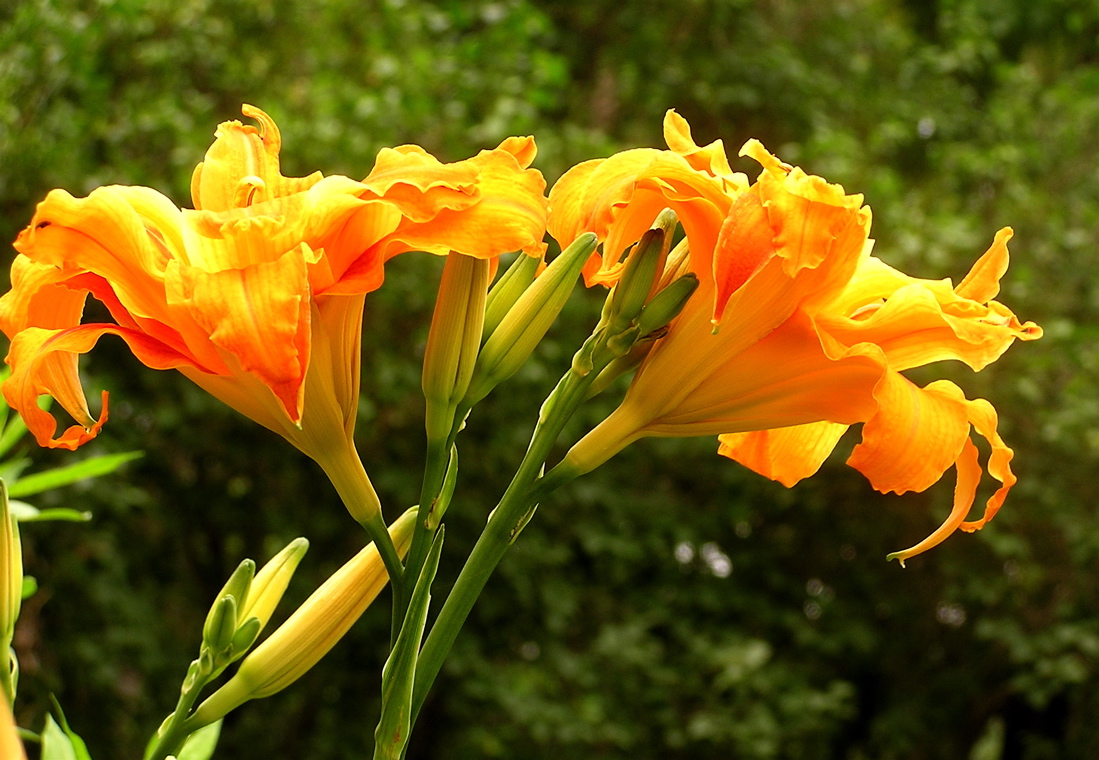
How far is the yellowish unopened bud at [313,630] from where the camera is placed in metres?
0.71

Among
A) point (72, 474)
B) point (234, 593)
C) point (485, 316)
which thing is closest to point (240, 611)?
point (234, 593)

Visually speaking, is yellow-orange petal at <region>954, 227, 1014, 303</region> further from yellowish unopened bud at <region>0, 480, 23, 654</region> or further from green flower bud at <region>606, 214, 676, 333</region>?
yellowish unopened bud at <region>0, 480, 23, 654</region>

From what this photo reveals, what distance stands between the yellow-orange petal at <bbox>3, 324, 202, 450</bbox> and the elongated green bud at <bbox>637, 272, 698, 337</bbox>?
26 centimetres

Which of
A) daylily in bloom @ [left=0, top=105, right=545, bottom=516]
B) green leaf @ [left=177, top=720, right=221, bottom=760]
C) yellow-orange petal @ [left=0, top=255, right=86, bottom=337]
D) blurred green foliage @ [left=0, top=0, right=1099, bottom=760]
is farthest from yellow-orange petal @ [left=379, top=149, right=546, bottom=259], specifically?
blurred green foliage @ [left=0, top=0, right=1099, bottom=760]

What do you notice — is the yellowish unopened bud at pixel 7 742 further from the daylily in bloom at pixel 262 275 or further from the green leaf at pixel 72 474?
the green leaf at pixel 72 474

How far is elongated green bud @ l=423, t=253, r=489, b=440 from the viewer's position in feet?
2.22

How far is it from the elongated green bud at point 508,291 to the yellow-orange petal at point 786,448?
0.17 meters

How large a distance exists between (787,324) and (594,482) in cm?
353

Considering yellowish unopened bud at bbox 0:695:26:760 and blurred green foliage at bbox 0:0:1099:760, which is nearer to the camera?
yellowish unopened bud at bbox 0:695:26:760

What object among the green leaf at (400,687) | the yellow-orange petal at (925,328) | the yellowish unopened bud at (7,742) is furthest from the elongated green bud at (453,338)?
the yellowish unopened bud at (7,742)

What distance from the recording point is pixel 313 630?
0.72m

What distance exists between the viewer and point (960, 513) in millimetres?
674

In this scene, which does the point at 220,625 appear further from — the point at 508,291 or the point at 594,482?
the point at 594,482

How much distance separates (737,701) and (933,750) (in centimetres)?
116
